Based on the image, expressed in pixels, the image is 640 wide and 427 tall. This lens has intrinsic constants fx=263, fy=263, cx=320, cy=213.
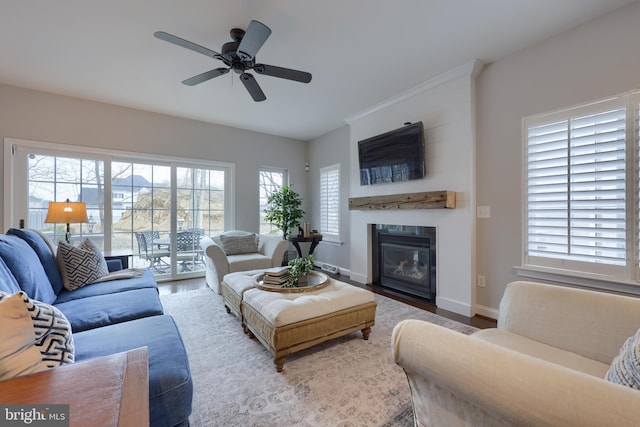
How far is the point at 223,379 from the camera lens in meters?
1.78

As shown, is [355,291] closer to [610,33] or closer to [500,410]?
[500,410]

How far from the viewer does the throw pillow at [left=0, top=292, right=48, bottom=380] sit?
29.5 inches

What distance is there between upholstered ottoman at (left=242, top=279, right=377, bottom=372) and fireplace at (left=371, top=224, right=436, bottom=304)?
1.38 m

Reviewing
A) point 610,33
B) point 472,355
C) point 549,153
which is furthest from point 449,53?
point 472,355

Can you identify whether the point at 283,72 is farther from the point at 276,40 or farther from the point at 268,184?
the point at 268,184

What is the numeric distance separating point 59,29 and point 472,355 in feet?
11.9

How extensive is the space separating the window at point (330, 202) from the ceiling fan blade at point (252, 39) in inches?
115

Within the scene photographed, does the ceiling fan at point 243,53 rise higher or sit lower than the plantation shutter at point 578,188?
higher

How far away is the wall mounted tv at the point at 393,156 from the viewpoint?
3205mm

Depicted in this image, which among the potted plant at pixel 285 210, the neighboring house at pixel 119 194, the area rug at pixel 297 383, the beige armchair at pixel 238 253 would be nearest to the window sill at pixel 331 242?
the potted plant at pixel 285 210

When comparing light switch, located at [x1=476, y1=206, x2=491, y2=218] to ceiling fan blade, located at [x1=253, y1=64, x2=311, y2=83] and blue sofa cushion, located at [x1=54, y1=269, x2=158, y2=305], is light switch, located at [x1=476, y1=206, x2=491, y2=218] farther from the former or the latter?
blue sofa cushion, located at [x1=54, y1=269, x2=158, y2=305]

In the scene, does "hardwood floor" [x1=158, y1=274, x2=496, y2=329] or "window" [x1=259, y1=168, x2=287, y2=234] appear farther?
"window" [x1=259, y1=168, x2=287, y2=234]

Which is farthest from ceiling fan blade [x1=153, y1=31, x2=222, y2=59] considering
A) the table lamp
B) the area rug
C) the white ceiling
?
the area rug

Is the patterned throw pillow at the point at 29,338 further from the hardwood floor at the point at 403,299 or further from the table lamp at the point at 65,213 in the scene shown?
the hardwood floor at the point at 403,299
